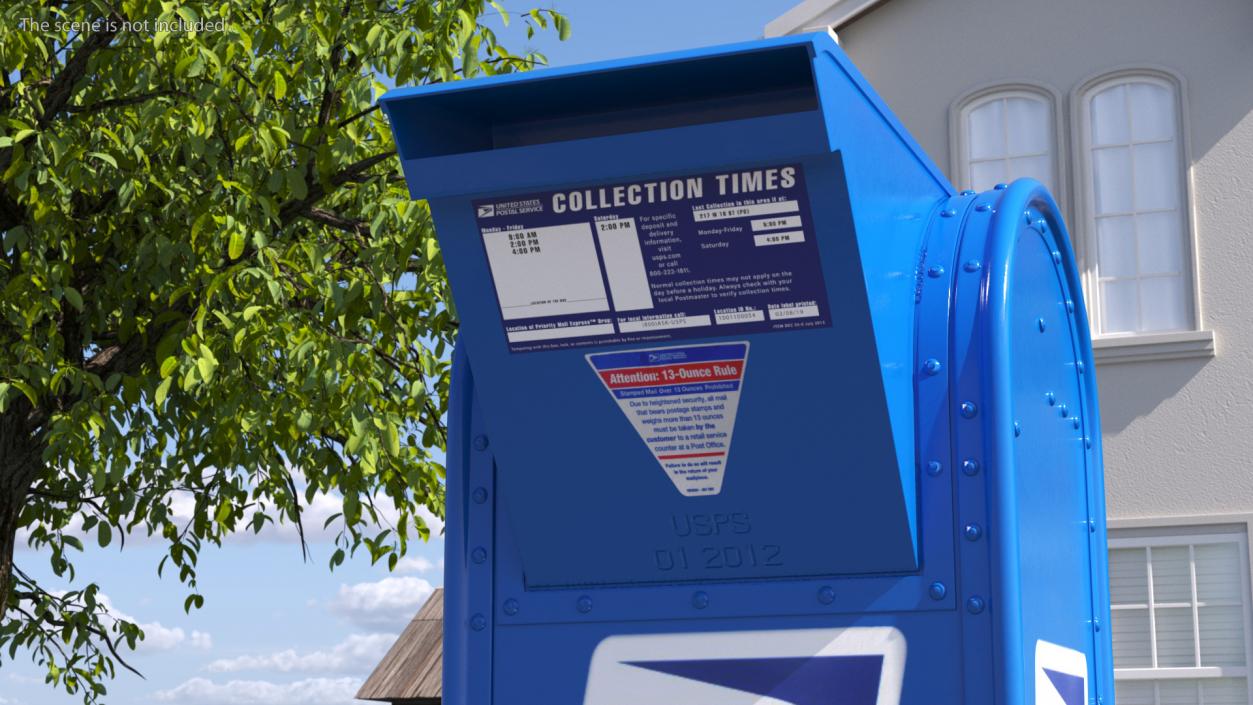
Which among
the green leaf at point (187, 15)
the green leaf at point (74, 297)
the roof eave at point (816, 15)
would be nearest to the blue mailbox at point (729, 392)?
the green leaf at point (187, 15)

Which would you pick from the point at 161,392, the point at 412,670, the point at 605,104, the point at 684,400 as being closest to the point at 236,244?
the point at 161,392

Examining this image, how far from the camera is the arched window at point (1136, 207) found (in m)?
12.8

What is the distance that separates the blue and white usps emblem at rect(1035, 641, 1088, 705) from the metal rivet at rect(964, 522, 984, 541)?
395 millimetres

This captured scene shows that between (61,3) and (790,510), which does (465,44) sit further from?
(790,510)

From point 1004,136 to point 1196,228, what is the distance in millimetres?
1831

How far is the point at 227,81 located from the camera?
7906 millimetres

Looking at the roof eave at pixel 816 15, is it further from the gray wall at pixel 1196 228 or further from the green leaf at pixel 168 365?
the green leaf at pixel 168 365

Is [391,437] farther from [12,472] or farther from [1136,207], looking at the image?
[1136,207]

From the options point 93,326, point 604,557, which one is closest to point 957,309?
point 604,557

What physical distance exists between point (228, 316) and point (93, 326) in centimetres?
162

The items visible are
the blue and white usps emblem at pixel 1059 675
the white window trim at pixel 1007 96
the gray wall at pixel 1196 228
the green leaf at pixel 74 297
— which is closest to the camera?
the blue and white usps emblem at pixel 1059 675

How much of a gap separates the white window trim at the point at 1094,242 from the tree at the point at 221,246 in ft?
18.8

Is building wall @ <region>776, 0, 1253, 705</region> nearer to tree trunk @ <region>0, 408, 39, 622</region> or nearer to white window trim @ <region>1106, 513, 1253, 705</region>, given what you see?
white window trim @ <region>1106, 513, 1253, 705</region>

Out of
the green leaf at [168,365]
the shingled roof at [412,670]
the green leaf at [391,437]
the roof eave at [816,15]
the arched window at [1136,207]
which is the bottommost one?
the shingled roof at [412,670]
